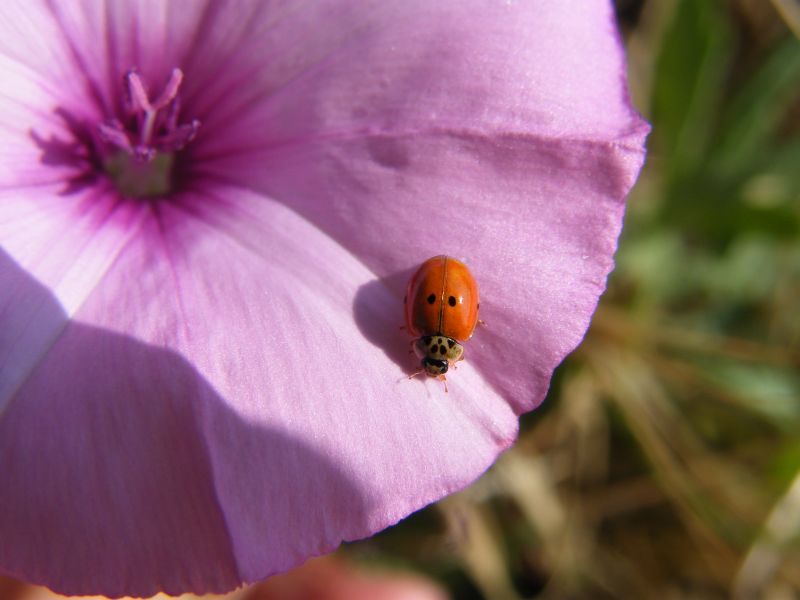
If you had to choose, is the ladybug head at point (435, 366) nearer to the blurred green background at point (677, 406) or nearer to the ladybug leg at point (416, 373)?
the ladybug leg at point (416, 373)

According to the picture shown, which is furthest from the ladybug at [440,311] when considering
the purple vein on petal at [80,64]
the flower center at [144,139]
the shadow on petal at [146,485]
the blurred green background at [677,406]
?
the blurred green background at [677,406]

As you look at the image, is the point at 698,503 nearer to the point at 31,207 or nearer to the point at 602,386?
the point at 602,386

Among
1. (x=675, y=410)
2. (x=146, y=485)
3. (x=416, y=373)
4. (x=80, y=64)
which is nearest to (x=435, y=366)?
(x=416, y=373)

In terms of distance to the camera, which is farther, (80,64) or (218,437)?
(80,64)

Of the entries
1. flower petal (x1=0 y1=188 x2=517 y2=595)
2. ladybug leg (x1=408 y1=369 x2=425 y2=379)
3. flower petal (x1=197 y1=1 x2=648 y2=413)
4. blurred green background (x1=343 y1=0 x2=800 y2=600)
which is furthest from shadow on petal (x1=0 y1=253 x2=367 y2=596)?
blurred green background (x1=343 y1=0 x2=800 y2=600)

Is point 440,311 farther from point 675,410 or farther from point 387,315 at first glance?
point 675,410

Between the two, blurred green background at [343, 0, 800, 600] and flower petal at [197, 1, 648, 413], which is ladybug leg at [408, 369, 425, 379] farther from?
blurred green background at [343, 0, 800, 600]

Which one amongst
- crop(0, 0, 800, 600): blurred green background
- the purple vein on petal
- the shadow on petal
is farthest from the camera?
crop(0, 0, 800, 600): blurred green background
